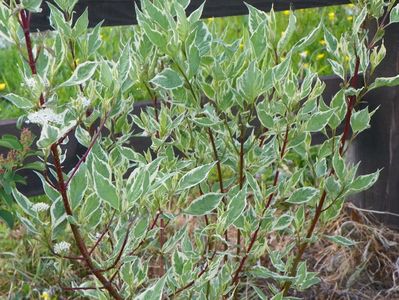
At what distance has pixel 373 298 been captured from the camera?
2.63 metres

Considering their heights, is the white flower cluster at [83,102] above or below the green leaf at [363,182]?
above

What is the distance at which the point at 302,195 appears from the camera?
1.74 m

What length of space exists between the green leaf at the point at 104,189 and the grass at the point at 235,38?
7.74 feet

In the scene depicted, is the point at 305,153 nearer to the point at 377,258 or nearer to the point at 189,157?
the point at 189,157

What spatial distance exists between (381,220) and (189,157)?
4.32 ft

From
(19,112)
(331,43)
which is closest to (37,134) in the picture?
(331,43)

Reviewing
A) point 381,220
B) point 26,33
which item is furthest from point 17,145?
point 381,220

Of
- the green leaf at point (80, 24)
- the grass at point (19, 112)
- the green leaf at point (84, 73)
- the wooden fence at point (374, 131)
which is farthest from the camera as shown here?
the grass at point (19, 112)

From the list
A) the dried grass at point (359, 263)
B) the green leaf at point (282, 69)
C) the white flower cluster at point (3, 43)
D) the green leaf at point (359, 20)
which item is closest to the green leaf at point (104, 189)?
the green leaf at point (282, 69)

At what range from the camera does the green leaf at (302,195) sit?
5.70ft

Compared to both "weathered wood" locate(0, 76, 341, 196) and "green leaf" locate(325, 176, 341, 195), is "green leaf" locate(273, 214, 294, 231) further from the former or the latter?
"weathered wood" locate(0, 76, 341, 196)

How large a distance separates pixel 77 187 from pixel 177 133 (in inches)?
17.7

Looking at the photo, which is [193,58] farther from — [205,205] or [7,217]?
[7,217]

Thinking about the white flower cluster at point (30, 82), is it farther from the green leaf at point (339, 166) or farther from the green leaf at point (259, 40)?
the green leaf at point (339, 166)
